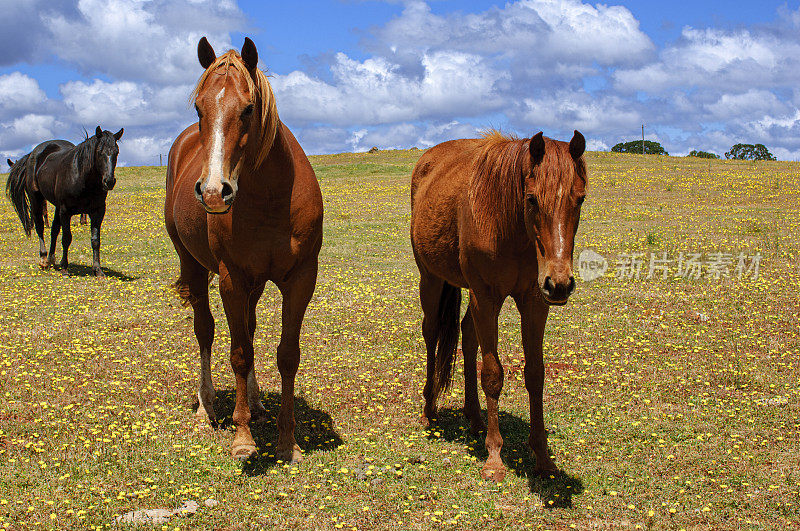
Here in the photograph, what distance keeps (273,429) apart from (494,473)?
2.32m

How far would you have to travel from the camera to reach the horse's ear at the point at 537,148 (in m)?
4.26

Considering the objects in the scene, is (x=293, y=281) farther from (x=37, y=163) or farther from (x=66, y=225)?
(x=37, y=163)

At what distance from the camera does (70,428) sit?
588cm

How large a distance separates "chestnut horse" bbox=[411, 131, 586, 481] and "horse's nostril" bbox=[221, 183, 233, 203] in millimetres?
2038

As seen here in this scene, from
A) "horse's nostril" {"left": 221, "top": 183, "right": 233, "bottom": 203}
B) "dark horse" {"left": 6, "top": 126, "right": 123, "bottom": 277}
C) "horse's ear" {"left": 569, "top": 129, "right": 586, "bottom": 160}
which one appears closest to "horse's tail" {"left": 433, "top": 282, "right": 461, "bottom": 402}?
"horse's ear" {"left": 569, "top": 129, "right": 586, "bottom": 160}

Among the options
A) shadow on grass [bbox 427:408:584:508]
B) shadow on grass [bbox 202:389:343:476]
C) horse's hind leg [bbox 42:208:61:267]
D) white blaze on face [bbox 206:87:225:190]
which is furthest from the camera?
horse's hind leg [bbox 42:208:61:267]

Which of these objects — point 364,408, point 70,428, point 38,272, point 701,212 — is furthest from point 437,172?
point 701,212

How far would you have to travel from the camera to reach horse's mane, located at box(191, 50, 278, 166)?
453 cm

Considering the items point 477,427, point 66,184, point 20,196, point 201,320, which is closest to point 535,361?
point 477,427

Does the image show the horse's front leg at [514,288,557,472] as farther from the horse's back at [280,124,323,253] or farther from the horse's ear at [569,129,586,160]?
the horse's back at [280,124,323,253]

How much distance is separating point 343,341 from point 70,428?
163 inches

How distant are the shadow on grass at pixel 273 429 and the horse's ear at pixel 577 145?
341cm

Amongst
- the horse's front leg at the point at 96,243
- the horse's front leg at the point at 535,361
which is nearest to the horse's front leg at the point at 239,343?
the horse's front leg at the point at 535,361

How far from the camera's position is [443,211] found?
5941 millimetres
